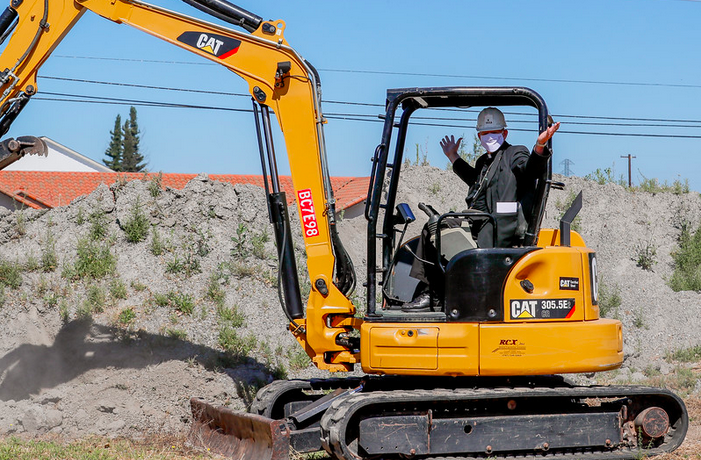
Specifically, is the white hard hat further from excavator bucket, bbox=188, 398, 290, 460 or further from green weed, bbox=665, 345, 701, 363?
green weed, bbox=665, 345, 701, 363

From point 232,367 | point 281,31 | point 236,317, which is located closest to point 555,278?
point 281,31

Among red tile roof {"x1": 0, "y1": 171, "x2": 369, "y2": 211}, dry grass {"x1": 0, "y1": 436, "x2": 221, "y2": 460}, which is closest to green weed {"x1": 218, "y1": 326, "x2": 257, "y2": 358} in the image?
dry grass {"x1": 0, "y1": 436, "x2": 221, "y2": 460}

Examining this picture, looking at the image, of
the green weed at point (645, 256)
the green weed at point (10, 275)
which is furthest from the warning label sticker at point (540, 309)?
the green weed at point (645, 256)

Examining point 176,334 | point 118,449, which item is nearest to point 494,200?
point 118,449

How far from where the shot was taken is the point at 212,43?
280 inches

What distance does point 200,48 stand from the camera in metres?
7.12

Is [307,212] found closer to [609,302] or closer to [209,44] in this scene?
[209,44]

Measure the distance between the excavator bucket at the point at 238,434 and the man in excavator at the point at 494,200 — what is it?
1.50m

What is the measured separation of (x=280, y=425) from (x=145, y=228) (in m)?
6.30

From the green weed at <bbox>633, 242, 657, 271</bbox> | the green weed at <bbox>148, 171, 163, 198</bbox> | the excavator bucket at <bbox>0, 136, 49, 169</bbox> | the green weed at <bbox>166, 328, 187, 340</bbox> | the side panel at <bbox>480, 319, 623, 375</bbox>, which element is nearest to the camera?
the side panel at <bbox>480, 319, 623, 375</bbox>

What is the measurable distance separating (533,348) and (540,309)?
0.33m

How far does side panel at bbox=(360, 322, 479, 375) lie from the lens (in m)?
6.25

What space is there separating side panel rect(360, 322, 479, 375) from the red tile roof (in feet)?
56.3

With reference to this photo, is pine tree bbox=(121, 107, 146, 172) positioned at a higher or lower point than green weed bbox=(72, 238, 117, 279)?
higher
